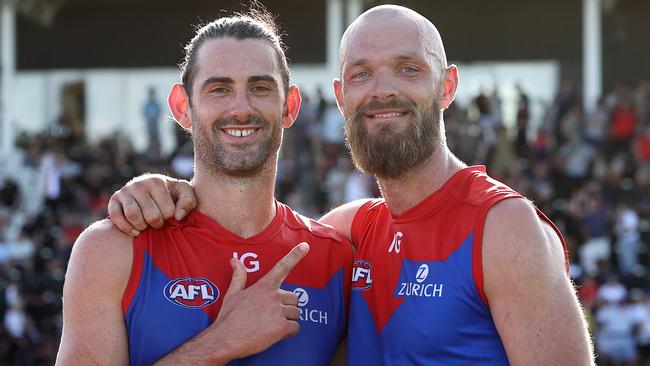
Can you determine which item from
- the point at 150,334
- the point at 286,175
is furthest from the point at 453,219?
the point at 286,175

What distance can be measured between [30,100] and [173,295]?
79.2 ft

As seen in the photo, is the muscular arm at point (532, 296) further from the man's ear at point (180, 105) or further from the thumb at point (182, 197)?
the man's ear at point (180, 105)

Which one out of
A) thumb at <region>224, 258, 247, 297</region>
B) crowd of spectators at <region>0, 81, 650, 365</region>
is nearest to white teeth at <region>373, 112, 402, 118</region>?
thumb at <region>224, 258, 247, 297</region>

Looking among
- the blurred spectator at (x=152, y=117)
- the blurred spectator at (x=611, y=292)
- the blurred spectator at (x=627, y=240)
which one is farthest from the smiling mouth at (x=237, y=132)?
the blurred spectator at (x=152, y=117)

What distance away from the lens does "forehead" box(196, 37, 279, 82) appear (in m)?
3.97

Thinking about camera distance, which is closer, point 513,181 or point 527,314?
point 527,314

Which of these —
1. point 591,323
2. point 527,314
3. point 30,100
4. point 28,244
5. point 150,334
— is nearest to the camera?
point 527,314

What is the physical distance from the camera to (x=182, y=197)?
4008 mm

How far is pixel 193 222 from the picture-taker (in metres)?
4.02

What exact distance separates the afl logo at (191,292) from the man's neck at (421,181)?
0.83 meters

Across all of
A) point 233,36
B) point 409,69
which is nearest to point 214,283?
point 233,36

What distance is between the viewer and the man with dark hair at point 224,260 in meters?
3.63

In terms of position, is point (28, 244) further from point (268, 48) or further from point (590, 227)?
point (268, 48)

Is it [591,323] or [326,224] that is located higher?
[326,224]
